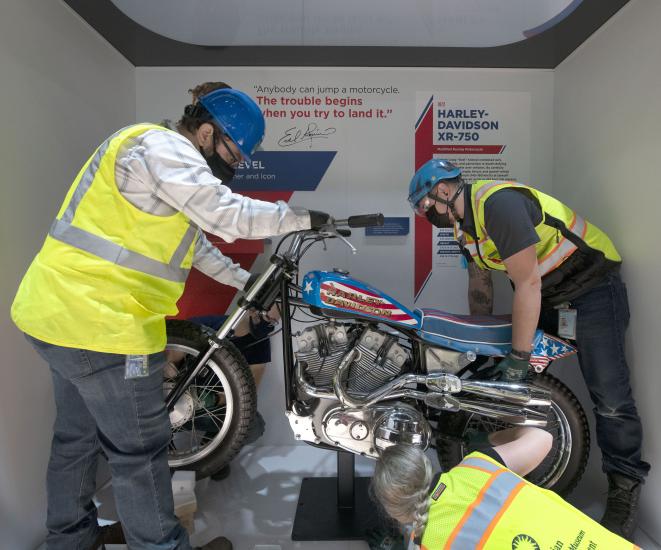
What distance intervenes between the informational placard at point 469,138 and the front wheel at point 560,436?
947 mm

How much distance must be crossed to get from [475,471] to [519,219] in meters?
1.01

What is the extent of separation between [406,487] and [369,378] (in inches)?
29.1

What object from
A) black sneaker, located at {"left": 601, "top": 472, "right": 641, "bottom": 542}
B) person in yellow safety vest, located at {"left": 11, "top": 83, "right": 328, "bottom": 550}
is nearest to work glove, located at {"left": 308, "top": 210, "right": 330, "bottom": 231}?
person in yellow safety vest, located at {"left": 11, "top": 83, "right": 328, "bottom": 550}

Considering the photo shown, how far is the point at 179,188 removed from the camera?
4.24 feet

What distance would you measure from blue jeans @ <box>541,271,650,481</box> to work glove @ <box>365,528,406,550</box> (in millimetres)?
1029

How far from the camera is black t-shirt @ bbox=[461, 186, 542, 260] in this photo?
1.73 meters

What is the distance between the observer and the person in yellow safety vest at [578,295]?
1.86 metres

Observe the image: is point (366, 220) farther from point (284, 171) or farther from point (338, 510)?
point (338, 510)

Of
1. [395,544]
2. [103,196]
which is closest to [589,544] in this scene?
[395,544]

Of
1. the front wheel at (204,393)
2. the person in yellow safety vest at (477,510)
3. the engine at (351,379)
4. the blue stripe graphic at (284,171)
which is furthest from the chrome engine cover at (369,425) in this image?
the blue stripe graphic at (284,171)

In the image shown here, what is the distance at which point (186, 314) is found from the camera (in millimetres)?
2619

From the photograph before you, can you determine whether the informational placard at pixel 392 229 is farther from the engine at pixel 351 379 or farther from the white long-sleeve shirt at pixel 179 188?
the white long-sleeve shirt at pixel 179 188

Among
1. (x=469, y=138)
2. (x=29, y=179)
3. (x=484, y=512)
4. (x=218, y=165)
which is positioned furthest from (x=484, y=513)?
(x=469, y=138)

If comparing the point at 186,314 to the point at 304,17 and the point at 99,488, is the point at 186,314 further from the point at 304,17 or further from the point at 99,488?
the point at 304,17
